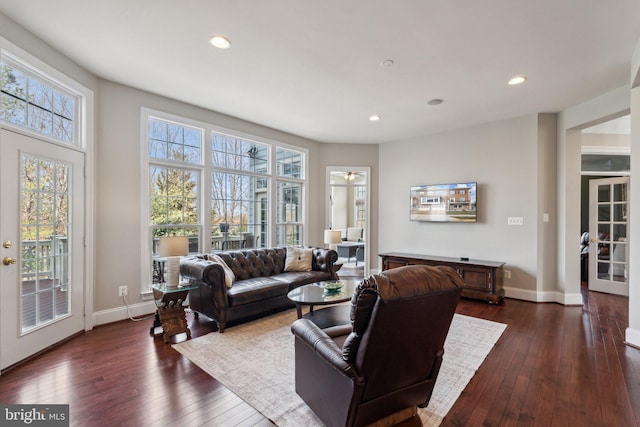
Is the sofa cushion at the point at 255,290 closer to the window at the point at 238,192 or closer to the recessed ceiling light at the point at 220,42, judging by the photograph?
the window at the point at 238,192

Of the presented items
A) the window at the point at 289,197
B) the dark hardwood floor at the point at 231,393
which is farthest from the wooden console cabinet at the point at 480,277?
the window at the point at 289,197

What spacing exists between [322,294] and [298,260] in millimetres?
1445

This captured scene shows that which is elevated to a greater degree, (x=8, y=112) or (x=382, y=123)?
(x=382, y=123)

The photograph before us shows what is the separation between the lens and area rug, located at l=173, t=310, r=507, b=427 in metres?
1.99

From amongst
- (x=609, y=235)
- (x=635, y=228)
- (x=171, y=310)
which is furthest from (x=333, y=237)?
(x=609, y=235)

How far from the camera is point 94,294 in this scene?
3400mm

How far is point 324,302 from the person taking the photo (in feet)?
9.77

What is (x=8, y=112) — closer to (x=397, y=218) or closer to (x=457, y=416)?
(x=457, y=416)

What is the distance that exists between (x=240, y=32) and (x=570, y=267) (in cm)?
525

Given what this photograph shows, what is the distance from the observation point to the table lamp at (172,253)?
10.9ft

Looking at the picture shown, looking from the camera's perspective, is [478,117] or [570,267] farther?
[478,117]

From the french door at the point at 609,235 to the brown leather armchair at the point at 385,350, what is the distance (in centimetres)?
536

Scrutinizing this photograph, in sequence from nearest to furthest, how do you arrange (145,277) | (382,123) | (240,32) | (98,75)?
(240,32) → (98,75) → (145,277) → (382,123)

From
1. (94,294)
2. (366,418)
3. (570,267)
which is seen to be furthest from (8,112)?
(570,267)
